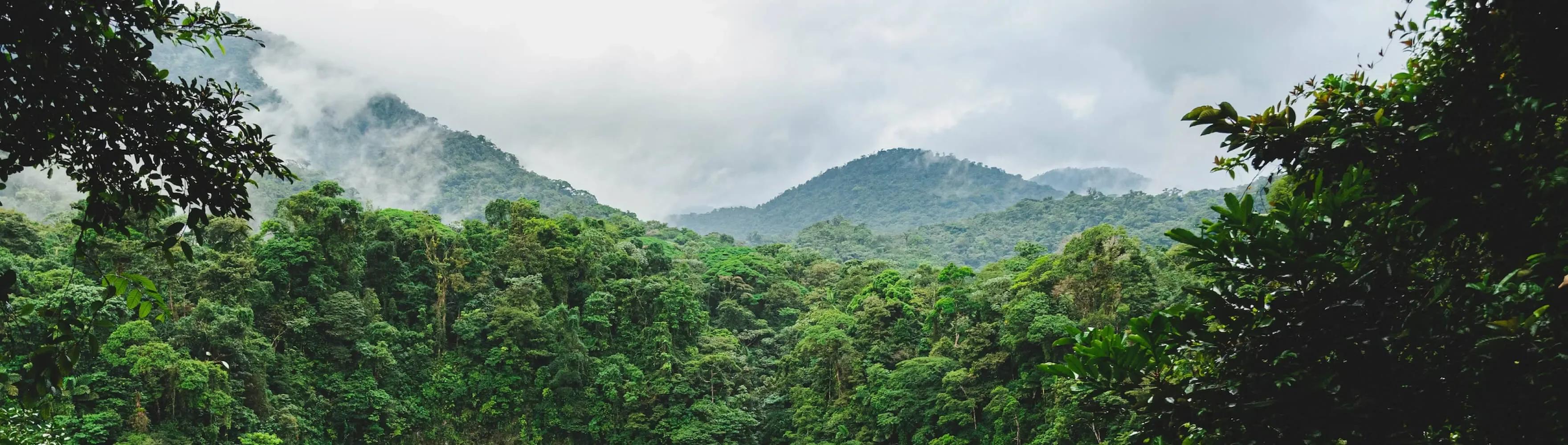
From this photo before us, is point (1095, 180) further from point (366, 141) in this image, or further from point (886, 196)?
point (366, 141)

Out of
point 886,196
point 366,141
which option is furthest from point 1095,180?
point 366,141

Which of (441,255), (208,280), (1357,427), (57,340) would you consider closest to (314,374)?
(208,280)

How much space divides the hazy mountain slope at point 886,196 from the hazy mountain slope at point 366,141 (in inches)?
1460

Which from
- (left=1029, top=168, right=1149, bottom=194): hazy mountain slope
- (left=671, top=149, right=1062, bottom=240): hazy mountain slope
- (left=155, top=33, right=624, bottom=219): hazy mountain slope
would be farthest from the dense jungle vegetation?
(left=1029, top=168, right=1149, bottom=194): hazy mountain slope

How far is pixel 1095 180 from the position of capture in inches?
4377

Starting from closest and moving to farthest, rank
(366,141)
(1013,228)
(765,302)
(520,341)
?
(520,341)
(765,302)
(366,141)
(1013,228)

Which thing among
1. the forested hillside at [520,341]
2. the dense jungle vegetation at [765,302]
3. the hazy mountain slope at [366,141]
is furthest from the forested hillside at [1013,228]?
the forested hillside at [520,341]

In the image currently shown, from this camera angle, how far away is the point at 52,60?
143 cm

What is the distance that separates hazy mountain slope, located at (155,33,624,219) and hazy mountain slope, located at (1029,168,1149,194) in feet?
246

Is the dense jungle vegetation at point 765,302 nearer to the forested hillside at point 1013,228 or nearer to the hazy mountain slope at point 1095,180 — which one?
the forested hillside at point 1013,228

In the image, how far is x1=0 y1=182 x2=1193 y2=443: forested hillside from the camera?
11633 millimetres

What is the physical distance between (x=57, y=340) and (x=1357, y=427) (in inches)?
91.2

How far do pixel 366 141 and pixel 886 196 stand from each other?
176 feet

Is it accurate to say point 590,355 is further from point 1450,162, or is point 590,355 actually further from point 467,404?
point 1450,162
